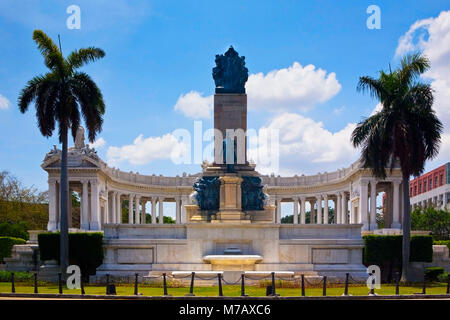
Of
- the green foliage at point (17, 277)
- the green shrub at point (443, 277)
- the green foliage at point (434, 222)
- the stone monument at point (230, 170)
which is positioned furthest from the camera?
the green foliage at point (434, 222)

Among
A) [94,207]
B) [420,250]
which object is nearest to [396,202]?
[420,250]

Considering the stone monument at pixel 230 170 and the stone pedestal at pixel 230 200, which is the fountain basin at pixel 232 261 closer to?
the stone monument at pixel 230 170

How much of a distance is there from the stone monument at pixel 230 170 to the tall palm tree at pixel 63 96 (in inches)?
437

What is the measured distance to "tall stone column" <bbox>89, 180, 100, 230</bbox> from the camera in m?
88.0

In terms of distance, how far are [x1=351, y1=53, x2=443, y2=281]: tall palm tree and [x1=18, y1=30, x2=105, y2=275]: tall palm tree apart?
63.9 feet

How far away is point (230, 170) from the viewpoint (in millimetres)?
52750

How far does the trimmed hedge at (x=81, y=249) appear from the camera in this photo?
46.2 m

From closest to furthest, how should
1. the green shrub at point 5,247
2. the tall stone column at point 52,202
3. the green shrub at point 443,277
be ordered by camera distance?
the green shrub at point 443,277 → the green shrub at point 5,247 → the tall stone column at point 52,202

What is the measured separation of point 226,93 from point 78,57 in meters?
14.3

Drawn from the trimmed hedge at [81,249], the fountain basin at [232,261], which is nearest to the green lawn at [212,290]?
the fountain basin at [232,261]

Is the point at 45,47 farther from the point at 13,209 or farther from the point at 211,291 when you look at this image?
the point at 13,209

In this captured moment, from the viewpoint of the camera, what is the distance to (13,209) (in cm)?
9031

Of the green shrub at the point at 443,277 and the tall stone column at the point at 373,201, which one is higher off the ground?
the tall stone column at the point at 373,201

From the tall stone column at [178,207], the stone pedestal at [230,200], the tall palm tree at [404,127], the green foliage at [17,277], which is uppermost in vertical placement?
the tall palm tree at [404,127]
